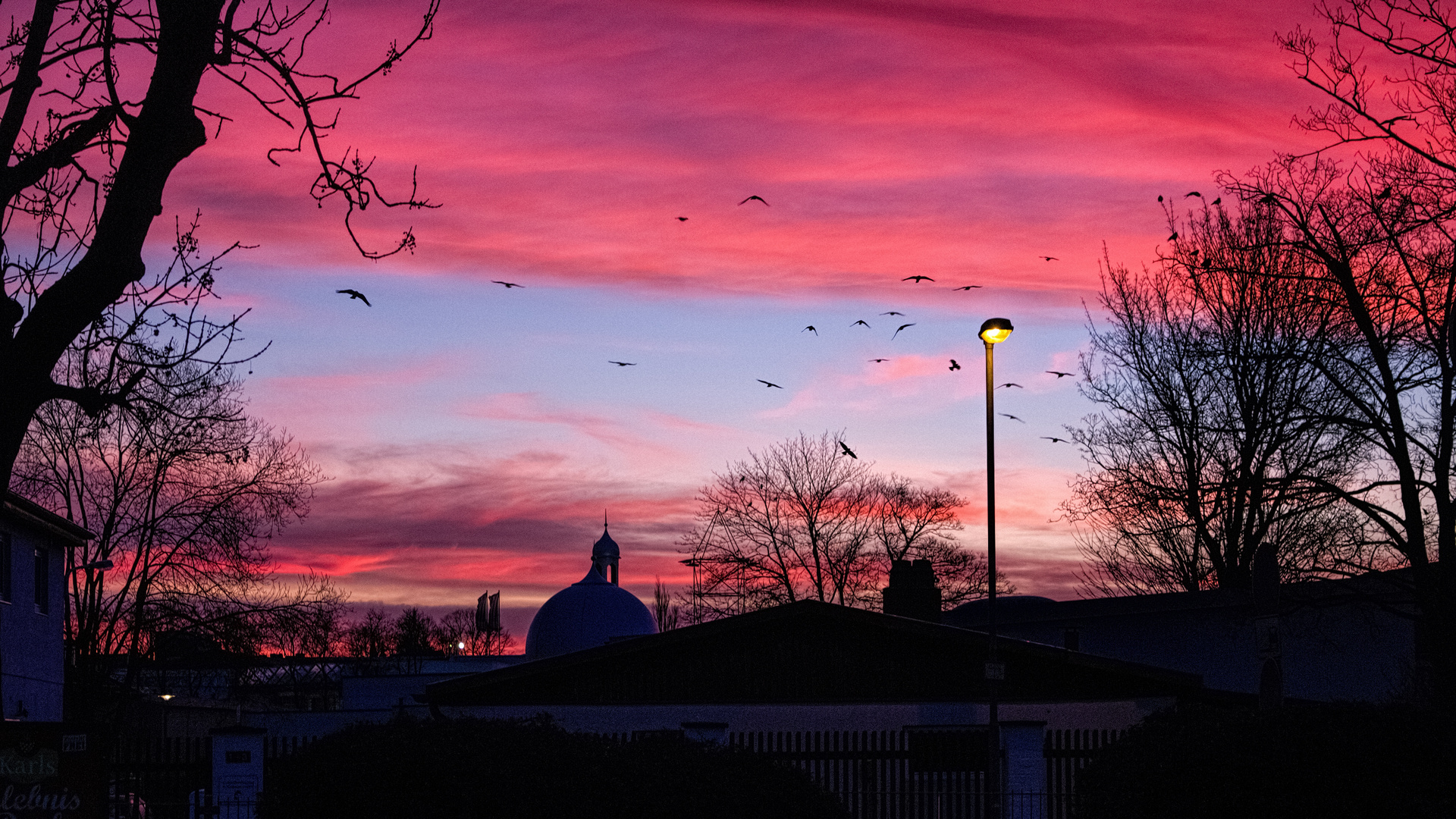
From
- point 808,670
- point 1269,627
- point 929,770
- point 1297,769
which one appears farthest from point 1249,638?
point 1297,769

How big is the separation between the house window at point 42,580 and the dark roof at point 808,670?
14211mm

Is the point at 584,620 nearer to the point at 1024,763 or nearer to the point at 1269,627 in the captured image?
the point at 1024,763

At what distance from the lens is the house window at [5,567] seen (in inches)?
1255

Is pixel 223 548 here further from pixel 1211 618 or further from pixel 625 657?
pixel 1211 618

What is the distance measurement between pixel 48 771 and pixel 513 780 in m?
4.21

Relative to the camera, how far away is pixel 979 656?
27.4 meters

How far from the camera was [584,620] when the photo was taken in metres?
60.2

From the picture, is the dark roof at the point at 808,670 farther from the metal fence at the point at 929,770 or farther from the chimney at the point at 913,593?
the chimney at the point at 913,593

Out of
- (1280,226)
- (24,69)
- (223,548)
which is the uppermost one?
(1280,226)

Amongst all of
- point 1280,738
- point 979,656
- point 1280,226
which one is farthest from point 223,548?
point 1280,738

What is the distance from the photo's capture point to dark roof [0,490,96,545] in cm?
3130

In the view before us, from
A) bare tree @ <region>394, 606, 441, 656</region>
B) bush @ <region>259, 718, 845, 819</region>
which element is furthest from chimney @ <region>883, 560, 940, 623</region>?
bare tree @ <region>394, 606, 441, 656</region>

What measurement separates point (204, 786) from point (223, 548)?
23.0m

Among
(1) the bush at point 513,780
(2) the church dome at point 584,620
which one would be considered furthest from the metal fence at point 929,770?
(2) the church dome at point 584,620
